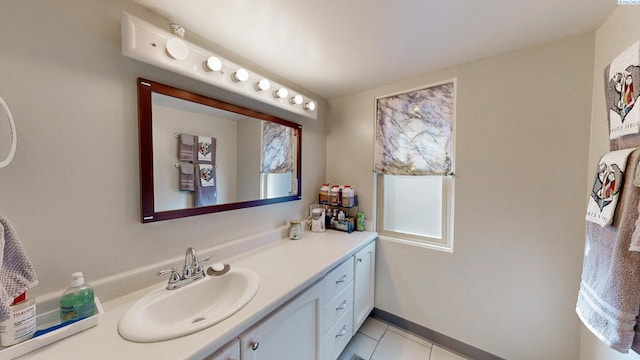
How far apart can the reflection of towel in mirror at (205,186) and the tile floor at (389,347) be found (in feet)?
4.78

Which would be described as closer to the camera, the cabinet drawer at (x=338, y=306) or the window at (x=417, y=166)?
the cabinet drawer at (x=338, y=306)

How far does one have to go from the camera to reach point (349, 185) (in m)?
2.04

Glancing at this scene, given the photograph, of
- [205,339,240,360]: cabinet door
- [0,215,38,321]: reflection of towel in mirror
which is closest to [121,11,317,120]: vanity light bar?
[0,215,38,321]: reflection of towel in mirror

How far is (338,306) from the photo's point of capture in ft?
4.51

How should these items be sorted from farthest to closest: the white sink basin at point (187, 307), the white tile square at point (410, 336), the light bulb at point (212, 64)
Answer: the white tile square at point (410, 336)
the light bulb at point (212, 64)
the white sink basin at point (187, 307)

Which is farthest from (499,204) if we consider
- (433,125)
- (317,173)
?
(317,173)

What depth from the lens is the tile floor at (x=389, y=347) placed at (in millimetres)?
1502

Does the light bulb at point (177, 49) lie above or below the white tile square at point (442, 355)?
above

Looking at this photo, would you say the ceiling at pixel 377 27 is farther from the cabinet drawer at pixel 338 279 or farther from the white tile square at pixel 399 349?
the white tile square at pixel 399 349

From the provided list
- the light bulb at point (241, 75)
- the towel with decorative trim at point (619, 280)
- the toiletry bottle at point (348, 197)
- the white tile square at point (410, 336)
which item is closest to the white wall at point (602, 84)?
the towel with decorative trim at point (619, 280)

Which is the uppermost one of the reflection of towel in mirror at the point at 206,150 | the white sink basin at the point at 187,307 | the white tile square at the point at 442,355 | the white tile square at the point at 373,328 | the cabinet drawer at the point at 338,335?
the reflection of towel in mirror at the point at 206,150

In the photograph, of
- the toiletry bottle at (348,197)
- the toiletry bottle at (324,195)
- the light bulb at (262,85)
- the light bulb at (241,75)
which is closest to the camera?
the light bulb at (241,75)

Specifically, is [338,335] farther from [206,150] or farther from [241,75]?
[241,75]

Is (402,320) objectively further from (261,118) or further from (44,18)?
(44,18)
